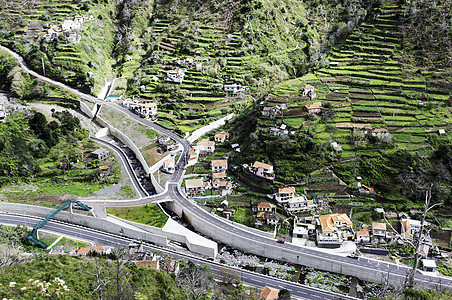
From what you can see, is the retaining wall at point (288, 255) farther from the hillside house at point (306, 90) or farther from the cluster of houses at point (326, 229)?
the hillside house at point (306, 90)

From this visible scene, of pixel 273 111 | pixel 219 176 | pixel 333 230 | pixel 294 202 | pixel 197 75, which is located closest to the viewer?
pixel 333 230

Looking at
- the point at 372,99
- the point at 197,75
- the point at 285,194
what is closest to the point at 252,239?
the point at 285,194

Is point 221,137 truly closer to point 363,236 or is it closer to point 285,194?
point 285,194

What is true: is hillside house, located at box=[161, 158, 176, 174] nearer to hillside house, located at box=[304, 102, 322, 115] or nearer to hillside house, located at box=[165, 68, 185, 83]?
hillside house, located at box=[304, 102, 322, 115]

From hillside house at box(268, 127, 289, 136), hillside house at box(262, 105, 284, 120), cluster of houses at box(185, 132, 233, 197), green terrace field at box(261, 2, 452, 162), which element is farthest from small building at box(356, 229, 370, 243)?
hillside house at box(262, 105, 284, 120)

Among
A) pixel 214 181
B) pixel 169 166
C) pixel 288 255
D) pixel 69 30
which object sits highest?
pixel 69 30

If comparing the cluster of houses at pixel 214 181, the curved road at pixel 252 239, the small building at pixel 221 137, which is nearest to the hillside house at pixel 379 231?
the curved road at pixel 252 239
